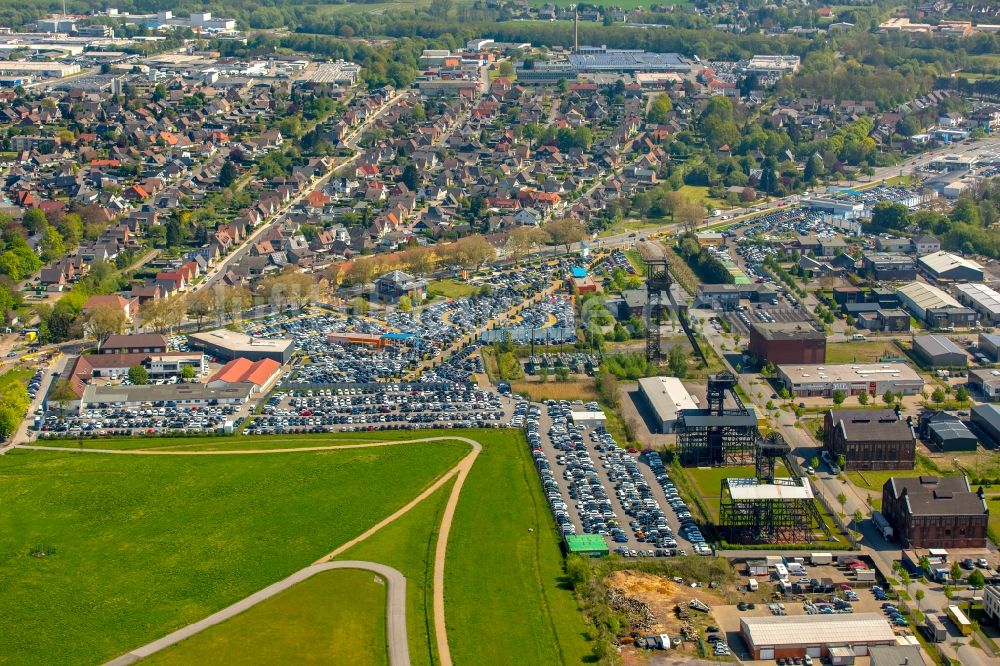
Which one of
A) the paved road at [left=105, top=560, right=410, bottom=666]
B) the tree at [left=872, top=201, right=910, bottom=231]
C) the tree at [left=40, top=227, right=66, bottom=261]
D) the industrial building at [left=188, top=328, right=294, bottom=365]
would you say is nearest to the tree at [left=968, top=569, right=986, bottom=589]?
the paved road at [left=105, top=560, right=410, bottom=666]

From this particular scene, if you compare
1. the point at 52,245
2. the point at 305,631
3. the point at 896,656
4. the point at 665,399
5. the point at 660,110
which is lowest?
the point at 665,399

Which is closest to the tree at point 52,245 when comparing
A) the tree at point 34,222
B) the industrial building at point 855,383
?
the tree at point 34,222

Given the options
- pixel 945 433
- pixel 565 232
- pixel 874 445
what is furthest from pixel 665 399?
pixel 565 232

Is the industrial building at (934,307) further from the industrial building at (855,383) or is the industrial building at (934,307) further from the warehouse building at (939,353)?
the industrial building at (855,383)

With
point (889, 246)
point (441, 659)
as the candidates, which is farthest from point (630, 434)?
point (889, 246)

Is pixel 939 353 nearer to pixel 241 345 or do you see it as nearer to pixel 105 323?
pixel 241 345

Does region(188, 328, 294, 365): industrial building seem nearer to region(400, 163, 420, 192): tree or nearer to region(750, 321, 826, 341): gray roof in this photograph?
region(750, 321, 826, 341): gray roof
